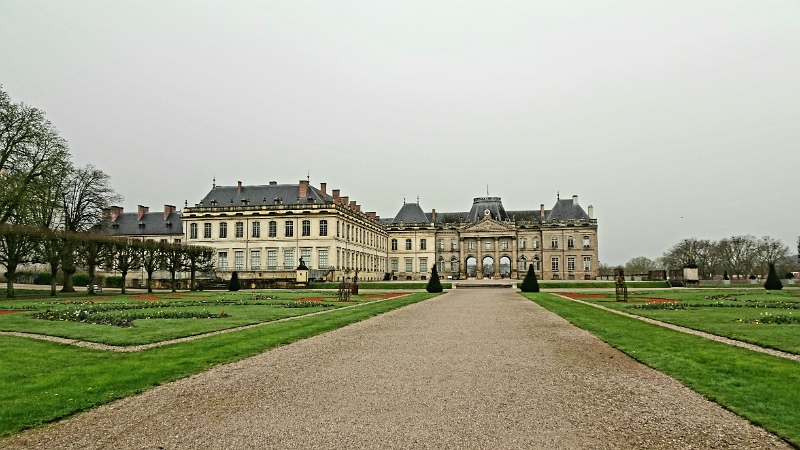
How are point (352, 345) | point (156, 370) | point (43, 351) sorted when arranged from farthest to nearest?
1. point (352, 345)
2. point (43, 351)
3. point (156, 370)

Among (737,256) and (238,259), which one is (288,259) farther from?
(737,256)

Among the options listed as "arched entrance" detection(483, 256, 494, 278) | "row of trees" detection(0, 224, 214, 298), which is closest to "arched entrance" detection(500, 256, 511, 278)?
"arched entrance" detection(483, 256, 494, 278)

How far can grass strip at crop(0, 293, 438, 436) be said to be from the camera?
243 inches

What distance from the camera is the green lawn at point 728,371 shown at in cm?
581

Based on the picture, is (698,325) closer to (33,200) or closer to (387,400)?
(387,400)

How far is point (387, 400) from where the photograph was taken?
260 inches

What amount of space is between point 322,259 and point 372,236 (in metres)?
16.8

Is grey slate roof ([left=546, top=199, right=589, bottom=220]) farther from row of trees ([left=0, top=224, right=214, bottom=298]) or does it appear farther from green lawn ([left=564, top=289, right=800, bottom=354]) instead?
green lawn ([left=564, top=289, right=800, bottom=354])

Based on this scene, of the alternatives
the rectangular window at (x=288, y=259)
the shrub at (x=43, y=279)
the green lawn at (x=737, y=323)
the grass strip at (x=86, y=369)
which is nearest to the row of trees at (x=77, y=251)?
the rectangular window at (x=288, y=259)

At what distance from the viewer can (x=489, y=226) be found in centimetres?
7894

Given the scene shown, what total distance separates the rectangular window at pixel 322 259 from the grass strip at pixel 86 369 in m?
44.6

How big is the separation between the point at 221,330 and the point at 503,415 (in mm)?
9331


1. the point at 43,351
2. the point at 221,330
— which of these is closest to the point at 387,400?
the point at 43,351

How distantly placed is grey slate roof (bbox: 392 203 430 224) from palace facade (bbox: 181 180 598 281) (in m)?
0.15
